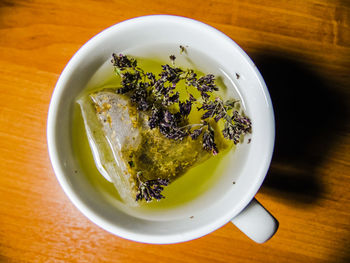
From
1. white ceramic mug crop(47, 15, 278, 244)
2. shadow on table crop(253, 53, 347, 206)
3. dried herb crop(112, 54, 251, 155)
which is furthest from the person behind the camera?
shadow on table crop(253, 53, 347, 206)

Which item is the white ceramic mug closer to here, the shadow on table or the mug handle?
the mug handle

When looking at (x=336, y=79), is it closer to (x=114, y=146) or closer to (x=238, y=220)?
(x=238, y=220)

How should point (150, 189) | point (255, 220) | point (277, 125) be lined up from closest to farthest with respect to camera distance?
point (255, 220)
point (150, 189)
point (277, 125)

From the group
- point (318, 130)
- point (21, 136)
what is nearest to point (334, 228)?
point (318, 130)

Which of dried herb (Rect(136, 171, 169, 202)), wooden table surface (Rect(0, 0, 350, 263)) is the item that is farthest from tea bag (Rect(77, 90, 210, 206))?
wooden table surface (Rect(0, 0, 350, 263))

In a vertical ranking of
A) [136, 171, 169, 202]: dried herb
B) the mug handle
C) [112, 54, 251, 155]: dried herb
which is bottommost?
[136, 171, 169, 202]: dried herb

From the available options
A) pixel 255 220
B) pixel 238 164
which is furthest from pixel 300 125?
pixel 255 220

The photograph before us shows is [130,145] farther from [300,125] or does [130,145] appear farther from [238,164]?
[300,125]

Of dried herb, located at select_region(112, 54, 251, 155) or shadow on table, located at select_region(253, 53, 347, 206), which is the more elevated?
dried herb, located at select_region(112, 54, 251, 155)
